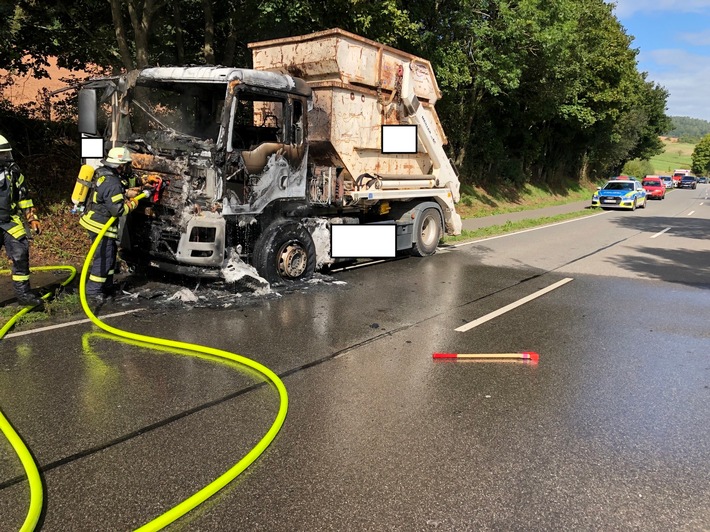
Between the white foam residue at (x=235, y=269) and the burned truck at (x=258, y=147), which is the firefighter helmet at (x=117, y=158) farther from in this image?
the white foam residue at (x=235, y=269)

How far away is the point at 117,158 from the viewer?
6.83 metres

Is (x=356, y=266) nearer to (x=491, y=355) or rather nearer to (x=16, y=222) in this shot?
(x=491, y=355)

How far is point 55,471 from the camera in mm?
3148

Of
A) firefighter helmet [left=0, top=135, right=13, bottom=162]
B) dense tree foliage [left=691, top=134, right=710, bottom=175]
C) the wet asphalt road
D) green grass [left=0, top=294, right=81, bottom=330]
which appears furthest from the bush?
firefighter helmet [left=0, top=135, right=13, bottom=162]

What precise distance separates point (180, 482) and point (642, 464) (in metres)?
2.68

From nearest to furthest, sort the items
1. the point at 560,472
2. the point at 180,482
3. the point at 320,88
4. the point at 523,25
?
the point at 180,482 < the point at 560,472 < the point at 320,88 < the point at 523,25

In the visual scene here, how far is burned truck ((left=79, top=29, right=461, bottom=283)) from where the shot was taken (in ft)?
22.5

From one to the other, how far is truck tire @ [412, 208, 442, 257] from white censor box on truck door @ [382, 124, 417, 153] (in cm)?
139

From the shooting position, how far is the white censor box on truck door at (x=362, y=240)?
28.9 ft

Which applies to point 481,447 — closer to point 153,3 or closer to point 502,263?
point 502,263

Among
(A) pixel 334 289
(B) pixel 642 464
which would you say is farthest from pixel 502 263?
(B) pixel 642 464

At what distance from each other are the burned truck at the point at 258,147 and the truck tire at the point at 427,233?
125 centimetres

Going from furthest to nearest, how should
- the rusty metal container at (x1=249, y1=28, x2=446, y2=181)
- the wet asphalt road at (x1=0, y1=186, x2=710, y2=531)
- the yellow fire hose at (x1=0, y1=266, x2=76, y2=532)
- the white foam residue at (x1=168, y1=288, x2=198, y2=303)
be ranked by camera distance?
the rusty metal container at (x1=249, y1=28, x2=446, y2=181) → the white foam residue at (x1=168, y1=288, x2=198, y2=303) → the wet asphalt road at (x1=0, y1=186, x2=710, y2=531) → the yellow fire hose at (x1=0, y1=266, x2=76, y2=532)

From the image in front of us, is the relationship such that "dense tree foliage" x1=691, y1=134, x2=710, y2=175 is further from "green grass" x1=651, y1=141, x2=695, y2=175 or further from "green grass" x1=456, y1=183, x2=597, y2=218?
"green grass" x1=456, y1=183, x2=597, y2=218
